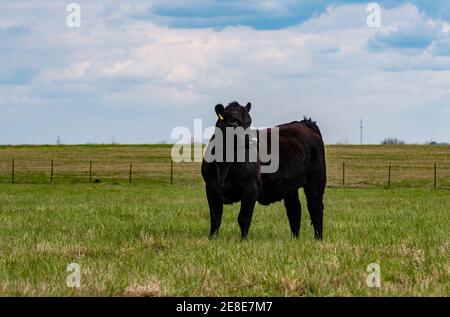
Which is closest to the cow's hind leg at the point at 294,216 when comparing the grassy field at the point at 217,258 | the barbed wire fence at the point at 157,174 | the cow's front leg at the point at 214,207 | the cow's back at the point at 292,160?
the grassy field at the point at 217,258

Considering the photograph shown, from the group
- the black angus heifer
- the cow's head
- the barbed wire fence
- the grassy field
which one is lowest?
the barbed wire fence

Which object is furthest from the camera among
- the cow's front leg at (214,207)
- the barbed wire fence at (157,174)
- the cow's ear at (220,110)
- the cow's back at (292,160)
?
the barbed wire fence at (157,174)

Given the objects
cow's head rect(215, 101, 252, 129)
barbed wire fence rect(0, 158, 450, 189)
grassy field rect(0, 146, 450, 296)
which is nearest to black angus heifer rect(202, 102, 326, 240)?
cow's head rect(215, 101, 252, 129)

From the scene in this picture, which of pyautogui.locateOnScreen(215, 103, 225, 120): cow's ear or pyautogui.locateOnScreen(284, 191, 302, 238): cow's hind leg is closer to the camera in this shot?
pyautogui.locateOnScreen(215, 103, 225, 120): cow's ear

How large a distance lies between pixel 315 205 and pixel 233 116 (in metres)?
2.75

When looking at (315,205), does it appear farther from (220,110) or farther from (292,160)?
(220,110)

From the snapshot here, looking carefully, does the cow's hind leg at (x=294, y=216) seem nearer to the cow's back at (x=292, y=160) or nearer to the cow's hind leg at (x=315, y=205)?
the cow's hind leg at (x=315, y=205)

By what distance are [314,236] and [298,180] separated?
1.15 meters

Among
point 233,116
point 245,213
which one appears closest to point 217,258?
point 245,213

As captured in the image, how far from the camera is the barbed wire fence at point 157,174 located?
48.1 m

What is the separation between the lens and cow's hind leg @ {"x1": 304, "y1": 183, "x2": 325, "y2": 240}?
11641 mm

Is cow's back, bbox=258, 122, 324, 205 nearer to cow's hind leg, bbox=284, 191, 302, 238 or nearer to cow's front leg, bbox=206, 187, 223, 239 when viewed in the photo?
cow's hind leg, bbox=284, 191, 302, 238

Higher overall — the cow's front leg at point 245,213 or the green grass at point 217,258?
the cow's front leg at point 245,213
